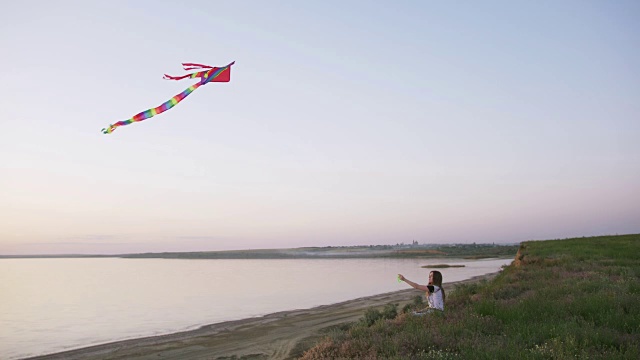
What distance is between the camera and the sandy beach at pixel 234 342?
46.3 ft

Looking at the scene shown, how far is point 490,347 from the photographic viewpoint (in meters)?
8.22

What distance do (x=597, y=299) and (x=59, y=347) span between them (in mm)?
16447

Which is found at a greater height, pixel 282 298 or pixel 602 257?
pixel 602 257

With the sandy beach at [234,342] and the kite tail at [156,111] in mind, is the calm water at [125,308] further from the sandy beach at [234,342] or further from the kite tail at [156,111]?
the kite tail at [156,111]

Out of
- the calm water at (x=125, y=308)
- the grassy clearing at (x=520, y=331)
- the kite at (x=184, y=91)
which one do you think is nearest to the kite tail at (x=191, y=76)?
the kite at (x=184, y=91)

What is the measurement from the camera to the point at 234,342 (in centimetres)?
1586

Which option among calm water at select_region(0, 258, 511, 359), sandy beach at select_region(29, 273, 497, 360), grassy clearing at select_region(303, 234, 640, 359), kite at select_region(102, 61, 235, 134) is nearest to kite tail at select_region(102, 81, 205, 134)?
kite at select_region(102, 61, 235, 134)

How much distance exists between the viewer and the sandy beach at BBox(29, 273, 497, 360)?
14102mm

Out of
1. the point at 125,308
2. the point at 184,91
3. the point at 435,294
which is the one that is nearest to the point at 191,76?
the point at 184,91

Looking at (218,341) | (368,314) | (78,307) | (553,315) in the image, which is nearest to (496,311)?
(553,315)

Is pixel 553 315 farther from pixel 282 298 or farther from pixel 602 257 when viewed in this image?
pixel 282 298

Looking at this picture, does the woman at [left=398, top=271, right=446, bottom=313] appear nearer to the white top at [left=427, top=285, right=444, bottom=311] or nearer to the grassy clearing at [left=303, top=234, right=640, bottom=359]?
the white top at [left=427, top=285, right=444, bottom=311]

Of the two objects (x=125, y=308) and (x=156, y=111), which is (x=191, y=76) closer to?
(x=156, y=111)

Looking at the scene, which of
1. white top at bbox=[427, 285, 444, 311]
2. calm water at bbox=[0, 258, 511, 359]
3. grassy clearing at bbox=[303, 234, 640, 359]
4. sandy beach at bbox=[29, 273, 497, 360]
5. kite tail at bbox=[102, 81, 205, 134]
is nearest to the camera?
grassy clearing at bbox=[303, 234, 640, 359]
